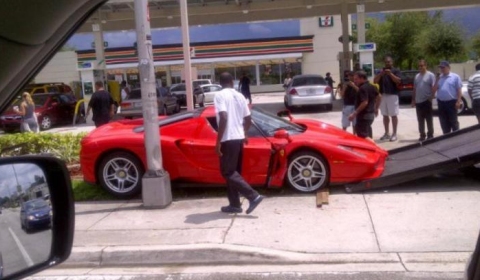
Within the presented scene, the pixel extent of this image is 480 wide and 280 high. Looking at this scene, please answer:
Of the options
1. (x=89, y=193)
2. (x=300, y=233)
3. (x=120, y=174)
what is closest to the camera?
(x=300, y=233)

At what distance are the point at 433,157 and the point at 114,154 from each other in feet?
14.8

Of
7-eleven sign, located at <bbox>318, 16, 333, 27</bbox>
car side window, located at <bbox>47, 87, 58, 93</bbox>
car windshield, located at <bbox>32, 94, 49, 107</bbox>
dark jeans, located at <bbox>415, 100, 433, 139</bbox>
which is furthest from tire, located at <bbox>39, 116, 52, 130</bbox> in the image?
7-eleven sign, located at <bbox>318, 16, 333, 27</bbox>

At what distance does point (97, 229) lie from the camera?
764cm

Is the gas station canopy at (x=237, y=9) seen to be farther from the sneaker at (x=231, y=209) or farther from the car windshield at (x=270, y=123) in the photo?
the sneaker at (x=231, y=209)

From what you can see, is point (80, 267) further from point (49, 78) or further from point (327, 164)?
point (49, 78)

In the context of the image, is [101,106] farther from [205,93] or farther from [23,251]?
[205,93]

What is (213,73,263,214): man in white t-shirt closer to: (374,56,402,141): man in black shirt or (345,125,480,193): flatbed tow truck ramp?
(345,125,480,193): flatbed tow truck ramp

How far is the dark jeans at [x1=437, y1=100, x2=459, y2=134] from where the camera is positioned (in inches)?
468

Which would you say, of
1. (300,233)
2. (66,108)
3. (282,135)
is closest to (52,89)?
(66,108)

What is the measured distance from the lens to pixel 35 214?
2100mm

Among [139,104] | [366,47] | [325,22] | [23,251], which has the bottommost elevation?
[139,104]

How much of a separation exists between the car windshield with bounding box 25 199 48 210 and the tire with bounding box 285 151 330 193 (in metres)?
6.72

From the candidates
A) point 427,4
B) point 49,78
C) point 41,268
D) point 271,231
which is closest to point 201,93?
point 427,4

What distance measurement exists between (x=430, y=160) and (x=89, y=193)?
4965mm
